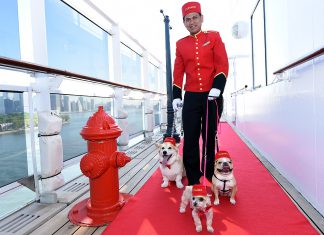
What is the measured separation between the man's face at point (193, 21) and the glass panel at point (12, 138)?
1.39m

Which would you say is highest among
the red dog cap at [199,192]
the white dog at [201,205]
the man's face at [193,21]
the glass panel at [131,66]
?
the glass panel at [131,66]

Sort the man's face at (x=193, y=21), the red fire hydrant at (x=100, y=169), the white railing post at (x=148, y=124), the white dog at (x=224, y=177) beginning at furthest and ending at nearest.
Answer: the white railing post at (x=148, y=124), the man's face at (x=193, y=21), the white dog at (x=224, y=177), the red fire hydrant at (x=100, y=169)

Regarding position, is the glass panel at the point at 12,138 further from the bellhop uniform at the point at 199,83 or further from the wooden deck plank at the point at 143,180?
the bellhop uniform at the point at 199,83

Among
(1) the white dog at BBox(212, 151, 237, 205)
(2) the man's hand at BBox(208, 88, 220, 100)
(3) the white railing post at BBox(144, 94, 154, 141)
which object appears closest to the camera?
(1) the white dog at BBox(212, 151, 237, 205)

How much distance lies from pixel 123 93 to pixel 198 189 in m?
2.66

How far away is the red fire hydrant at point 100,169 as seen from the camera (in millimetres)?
1629

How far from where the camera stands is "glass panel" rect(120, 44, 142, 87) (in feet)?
19.4

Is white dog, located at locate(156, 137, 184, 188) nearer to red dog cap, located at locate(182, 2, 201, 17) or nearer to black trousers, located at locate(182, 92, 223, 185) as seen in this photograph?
black trousers, located at locate(182, 92, 223, 185)

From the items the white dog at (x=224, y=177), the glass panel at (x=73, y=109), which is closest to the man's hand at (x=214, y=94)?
the white dog at (x=224, y=177)

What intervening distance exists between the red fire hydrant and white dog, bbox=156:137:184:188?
0.46 metres

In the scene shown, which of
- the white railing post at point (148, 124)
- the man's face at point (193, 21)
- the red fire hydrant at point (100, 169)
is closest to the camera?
the red fire hydrant at point (100, 169)

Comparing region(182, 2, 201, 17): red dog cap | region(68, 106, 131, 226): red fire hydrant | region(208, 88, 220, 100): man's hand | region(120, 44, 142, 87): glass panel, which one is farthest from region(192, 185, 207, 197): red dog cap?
region(120, 44, 142, 87): glass panel

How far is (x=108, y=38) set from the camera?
15.7 ft

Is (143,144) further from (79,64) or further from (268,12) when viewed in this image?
(268,12)
